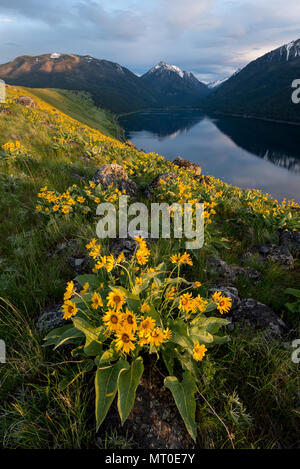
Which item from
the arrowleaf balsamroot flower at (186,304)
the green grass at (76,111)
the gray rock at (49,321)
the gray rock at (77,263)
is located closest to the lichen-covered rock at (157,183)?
the gray rock at (77,263)

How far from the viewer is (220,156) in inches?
2096

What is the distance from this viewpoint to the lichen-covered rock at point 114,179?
552cm

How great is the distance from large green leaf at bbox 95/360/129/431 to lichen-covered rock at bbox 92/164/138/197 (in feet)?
14.2

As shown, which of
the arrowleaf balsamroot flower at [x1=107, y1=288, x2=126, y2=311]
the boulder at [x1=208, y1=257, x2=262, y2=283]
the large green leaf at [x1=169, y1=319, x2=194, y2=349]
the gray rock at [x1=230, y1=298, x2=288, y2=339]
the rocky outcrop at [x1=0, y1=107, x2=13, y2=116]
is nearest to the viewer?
the arrowleaf balsamroot flower at [x1=107, y1=288, x2=126, y2=311]

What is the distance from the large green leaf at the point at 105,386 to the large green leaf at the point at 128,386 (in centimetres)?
4

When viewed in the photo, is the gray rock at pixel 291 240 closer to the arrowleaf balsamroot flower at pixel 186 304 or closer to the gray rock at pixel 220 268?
the gray rock at pixel 220 268

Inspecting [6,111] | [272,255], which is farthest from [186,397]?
[6,111]

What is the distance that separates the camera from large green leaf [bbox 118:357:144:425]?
1.46 m

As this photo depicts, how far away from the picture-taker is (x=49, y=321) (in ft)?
7.12

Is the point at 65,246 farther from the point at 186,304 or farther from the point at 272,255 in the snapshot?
the point at 272,255

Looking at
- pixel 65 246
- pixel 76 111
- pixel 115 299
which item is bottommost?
pixel 65 246

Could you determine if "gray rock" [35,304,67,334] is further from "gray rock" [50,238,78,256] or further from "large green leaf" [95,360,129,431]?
"gray rock" [50,238,78,256]

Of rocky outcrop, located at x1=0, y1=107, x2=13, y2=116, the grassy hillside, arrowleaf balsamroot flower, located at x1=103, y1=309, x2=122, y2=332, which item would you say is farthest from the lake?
arrowleaf balsamroot flower, located at x1=103, y1=309, x2=122, y2=332
